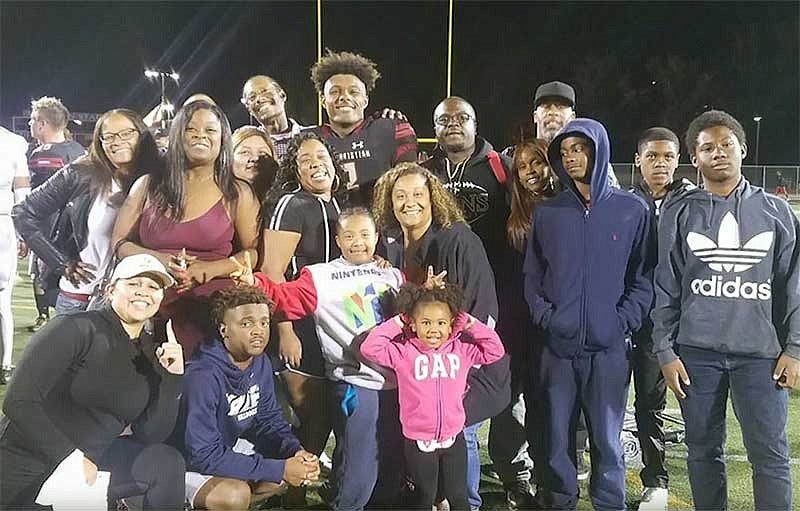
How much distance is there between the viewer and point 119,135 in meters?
2.71

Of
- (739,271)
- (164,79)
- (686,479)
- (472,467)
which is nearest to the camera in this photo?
(739,271)

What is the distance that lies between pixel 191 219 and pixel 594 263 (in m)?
1.61

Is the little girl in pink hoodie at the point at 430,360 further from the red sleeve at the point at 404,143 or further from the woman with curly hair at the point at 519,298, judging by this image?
the red sleeve at the point at 404,143

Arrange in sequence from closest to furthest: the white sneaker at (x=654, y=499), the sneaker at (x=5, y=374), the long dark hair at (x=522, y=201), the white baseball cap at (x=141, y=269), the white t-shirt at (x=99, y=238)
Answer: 1. the white baseball cap at (x=141, y=269)
2. the white t-shirt at (x=99, y=238)
3. the long dark hair at (x=522, y=201)
4. the white sneaker at (x=654, y=499)
5. the sneaker at (x=5, y=374)

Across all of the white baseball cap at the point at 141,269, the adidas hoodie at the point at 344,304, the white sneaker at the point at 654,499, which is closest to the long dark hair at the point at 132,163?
the white baseball cap at the point at 141,269

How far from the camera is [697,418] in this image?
8.82 ft

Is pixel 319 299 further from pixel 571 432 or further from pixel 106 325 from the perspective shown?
pixel 571 432

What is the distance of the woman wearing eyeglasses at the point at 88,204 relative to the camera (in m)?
2.72

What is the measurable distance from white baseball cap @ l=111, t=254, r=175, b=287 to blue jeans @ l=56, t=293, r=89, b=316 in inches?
8.2

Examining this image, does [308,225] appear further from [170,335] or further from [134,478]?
[134,478]

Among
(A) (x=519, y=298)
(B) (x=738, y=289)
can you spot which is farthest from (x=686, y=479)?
(A) (x=519, y=298)

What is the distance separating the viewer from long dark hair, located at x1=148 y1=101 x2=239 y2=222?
2.69 m

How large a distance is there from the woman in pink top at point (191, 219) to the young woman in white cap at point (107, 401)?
0.25ft

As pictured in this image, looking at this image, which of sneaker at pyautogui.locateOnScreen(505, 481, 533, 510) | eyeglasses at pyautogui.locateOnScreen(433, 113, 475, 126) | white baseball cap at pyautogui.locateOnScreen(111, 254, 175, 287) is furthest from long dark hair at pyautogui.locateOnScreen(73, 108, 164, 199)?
sneaker at pyautogui.locateOnScreen(505, 481, 533, 510)
